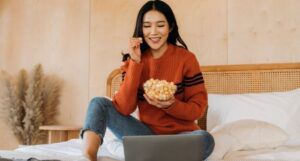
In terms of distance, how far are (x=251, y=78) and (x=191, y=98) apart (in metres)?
1.02

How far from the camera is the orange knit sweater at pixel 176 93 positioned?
177 cm

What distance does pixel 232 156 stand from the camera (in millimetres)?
1719

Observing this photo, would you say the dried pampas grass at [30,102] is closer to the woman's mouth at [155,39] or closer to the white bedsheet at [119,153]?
the white bedsheet at [119,153]

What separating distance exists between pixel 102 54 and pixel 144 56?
1.37 meters

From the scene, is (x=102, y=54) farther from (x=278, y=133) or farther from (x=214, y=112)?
(x=278, y=133)

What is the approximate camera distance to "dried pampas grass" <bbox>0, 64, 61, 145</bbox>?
3.29 metres

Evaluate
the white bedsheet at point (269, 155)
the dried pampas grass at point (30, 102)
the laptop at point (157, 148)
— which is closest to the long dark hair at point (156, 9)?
the white bedsheet at point (269, 155)

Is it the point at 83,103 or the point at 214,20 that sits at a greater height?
the point at 214,20

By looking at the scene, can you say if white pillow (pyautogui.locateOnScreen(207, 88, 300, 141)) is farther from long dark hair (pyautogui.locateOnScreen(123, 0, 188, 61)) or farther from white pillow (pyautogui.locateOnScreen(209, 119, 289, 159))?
long dark hair (pyautogui.locateOnScreen(123, 0, 188, 61))

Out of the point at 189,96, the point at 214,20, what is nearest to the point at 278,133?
the point at 189,96

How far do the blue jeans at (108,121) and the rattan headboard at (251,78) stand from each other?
1045mm

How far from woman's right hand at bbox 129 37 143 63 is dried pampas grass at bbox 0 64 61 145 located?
1.67 metres

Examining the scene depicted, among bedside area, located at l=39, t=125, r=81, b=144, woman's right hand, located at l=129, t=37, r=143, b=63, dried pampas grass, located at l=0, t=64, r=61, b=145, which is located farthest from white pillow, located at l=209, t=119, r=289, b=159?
dried pampas grass, located at l=0, t=64, r=61, b=145

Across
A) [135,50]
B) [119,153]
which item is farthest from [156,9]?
[119,153]
